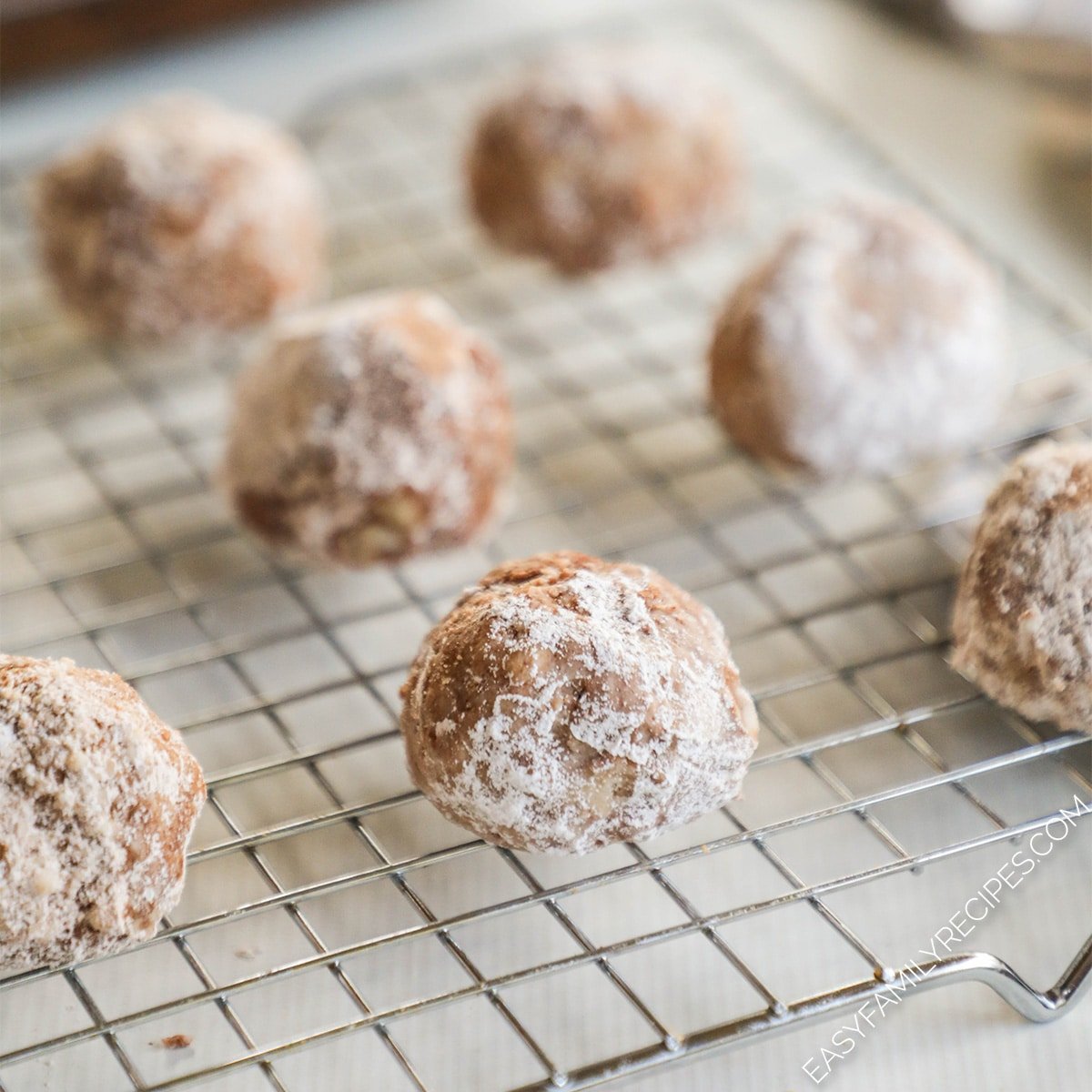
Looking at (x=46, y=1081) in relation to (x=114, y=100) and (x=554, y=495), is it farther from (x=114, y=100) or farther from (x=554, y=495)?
(x=114, y=100)

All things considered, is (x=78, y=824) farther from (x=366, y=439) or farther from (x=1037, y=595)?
(x=1037, y=595)

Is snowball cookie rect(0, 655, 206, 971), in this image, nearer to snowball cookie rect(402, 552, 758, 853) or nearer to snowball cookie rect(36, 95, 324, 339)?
snowball cookie rect(402, 552, 758, 853)

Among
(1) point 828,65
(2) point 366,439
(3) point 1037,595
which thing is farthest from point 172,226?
(1) point 828,65

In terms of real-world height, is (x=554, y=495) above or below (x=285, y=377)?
below

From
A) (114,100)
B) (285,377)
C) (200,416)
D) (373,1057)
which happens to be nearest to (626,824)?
(373,1057)

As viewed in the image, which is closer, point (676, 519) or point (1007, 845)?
point (1007, 845)

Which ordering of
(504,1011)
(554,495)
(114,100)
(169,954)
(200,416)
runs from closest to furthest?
(504,1011) < (169,954) < (554,495) < (200,416) < (114,100)

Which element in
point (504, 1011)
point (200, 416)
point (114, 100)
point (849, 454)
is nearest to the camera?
point (504, 1011)
